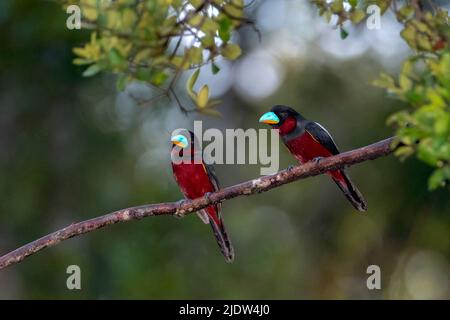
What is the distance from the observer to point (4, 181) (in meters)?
10.8

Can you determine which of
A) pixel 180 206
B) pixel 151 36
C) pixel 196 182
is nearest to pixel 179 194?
pixel 196 182

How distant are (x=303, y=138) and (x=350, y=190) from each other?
0.51 metres

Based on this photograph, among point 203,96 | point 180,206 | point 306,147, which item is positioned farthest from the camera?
point 306,147

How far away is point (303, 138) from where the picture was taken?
586 centimetres

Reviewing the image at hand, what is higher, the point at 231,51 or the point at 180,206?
the point at 231,51

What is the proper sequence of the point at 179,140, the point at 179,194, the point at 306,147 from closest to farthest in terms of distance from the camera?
the point at 306,147 → the point at 179,140 → the point at 179,194

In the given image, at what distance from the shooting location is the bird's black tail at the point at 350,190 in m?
5.57

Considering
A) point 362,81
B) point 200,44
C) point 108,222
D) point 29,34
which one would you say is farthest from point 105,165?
point 200,44

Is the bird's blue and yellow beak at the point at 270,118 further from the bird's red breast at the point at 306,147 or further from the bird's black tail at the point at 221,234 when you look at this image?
the bird's black tail at the point at 221,234

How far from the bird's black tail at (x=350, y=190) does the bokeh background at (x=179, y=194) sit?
15.2ft

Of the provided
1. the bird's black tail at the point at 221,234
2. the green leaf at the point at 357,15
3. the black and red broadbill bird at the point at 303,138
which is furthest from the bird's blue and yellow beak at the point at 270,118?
the green leaf at the point at 357,15

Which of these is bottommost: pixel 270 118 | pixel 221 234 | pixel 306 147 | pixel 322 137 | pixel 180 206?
pixel 180 206

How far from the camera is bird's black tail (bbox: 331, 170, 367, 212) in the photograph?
18.3 ft

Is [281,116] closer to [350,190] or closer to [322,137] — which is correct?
[322,137]
